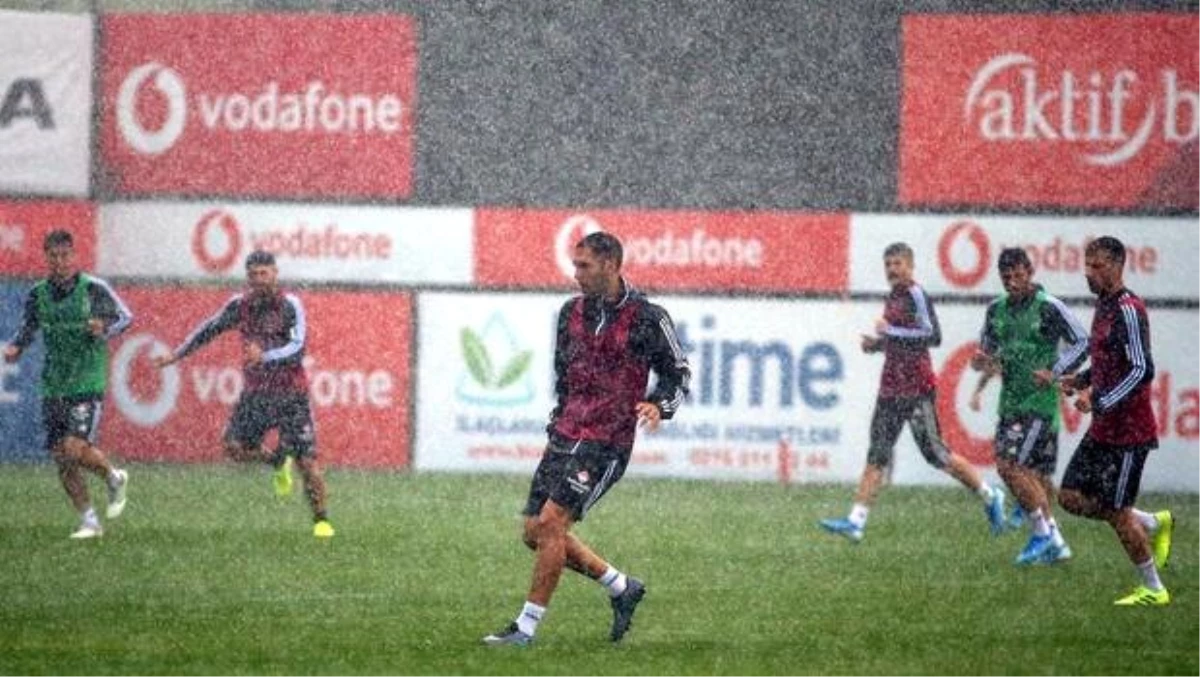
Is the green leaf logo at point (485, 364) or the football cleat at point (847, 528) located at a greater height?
the green leaf logo at point (485, 364)

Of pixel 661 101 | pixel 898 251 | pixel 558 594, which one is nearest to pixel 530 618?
pixel 558 594

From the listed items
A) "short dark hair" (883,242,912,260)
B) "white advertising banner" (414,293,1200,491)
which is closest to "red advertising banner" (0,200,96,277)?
"white advertising banner" (414,293,1200,491)

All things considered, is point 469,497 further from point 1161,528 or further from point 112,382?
point 1161,528

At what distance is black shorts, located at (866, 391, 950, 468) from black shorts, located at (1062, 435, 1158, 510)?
15.7 ft

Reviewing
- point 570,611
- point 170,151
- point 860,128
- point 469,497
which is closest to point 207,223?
point 170,151

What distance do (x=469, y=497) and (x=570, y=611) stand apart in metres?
8.92

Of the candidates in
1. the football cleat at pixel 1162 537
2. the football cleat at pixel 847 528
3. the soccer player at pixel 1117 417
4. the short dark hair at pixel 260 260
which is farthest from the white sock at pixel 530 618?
the short dark hair at pixel 260 260

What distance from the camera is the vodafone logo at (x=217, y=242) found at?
2723 centimetres

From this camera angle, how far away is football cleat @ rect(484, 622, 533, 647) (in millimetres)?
Result: 13016

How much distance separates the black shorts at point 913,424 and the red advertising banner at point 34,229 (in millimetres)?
10545

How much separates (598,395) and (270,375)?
7222 millimetres

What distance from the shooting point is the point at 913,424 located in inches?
810

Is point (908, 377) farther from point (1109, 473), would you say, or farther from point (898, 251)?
point (1109, 473)

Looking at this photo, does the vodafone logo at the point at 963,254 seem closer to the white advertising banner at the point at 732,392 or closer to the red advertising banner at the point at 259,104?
the white advertising banner at the point at 732,392
